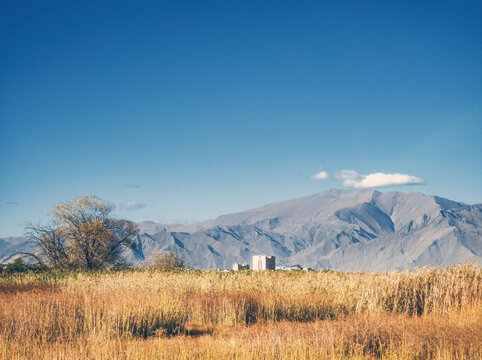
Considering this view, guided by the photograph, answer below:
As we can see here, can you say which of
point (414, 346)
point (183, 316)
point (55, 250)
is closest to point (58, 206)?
point (55, 250)

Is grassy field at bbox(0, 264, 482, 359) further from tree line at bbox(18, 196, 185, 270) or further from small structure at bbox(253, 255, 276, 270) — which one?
small structure at bbox(253, 255, 276, 270)

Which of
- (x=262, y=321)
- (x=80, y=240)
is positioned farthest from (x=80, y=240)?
(x=262, y=321)

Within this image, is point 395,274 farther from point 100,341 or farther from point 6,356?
point 6,356

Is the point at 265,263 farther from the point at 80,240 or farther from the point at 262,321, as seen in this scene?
the point at 262,321

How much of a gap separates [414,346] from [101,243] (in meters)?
49.3

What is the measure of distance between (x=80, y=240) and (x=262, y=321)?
4209cm

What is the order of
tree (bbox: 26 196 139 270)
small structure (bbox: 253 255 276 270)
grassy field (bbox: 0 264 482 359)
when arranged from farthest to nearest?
small structure (bbox: 253 255 276 270), tree (bbox: 26 196 139 270), grassy field (bbox: 0 264 482 359)

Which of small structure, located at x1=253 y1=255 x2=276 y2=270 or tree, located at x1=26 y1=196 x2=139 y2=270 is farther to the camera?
small structure, located at x1=253 y1=255 x2=276 y2=270

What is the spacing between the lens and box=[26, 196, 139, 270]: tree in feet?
174

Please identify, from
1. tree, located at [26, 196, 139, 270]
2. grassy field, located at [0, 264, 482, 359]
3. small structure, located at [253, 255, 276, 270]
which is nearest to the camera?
grassy field, located at [0, 264, 482, 359]

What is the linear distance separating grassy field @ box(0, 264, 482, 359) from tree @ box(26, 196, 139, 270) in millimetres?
29573

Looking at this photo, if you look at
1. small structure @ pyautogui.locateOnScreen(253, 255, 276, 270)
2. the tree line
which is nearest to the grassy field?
the tree line

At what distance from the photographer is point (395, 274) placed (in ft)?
65.1

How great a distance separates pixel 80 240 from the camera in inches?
2100
